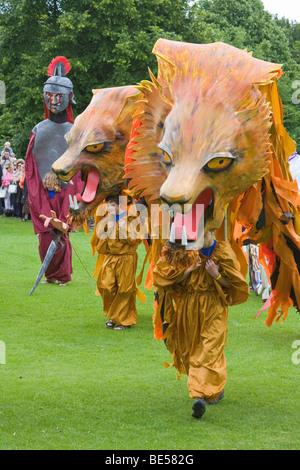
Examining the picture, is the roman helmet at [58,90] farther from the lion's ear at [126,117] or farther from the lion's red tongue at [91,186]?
the lion's red tongue at [91,186]

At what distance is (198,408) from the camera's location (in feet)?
18.8

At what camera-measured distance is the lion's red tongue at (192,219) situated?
15.7 feet

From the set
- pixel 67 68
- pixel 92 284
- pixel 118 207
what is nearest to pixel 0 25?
pixel 92 284

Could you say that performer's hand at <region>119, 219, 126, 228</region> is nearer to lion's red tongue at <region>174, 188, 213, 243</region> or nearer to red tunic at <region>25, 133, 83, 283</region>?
red tunic at <region>25, 133, 83, 283</region>

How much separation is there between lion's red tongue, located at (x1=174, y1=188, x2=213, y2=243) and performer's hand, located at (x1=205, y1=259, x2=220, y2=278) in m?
0.89

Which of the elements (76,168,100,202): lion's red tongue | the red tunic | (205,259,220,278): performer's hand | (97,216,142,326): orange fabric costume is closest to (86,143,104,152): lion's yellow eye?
(76,168,100,202): lion's red tongue

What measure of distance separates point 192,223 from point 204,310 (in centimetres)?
120

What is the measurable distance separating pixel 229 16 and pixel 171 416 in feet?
111

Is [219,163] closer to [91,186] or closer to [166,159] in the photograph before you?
[166,159]

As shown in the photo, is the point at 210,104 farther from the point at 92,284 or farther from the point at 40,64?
the point at 40,64

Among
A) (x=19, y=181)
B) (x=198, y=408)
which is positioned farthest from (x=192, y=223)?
(x=19, y=181)

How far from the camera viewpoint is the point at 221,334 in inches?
230

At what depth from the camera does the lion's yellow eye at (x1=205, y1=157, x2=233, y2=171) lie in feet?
15.4

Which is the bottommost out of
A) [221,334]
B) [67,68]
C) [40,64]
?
[221,334]
